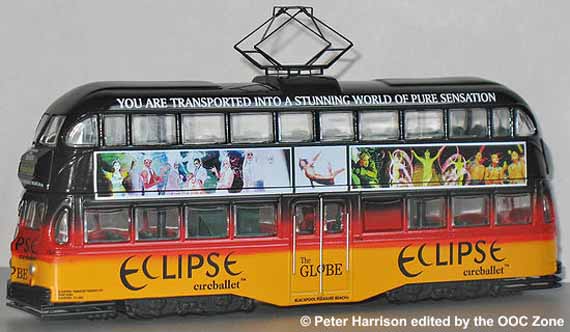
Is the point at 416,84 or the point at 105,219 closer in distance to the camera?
the point at 105,219

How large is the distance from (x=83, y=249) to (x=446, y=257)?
3.96 m

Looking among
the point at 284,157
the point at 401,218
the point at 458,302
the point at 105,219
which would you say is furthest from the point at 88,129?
the point at 458,302

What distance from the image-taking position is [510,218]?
16.9m

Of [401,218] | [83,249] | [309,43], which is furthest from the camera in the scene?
[309,43]

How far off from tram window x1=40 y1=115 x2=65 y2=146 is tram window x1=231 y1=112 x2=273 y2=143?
5.85 ft

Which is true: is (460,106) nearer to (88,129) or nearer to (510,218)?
(510,218)

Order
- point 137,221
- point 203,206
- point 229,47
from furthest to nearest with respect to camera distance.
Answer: point 229,47
point 203,206
point 137,221

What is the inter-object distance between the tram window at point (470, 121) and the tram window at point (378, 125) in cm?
70

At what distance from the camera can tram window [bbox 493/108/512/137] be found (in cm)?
1680

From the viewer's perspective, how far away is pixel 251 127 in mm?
16031

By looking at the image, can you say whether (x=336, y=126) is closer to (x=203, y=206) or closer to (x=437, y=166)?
(x=437, y=166)

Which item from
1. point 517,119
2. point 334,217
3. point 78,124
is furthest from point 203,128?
point 517,119

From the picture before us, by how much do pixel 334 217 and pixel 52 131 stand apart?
10.1ft

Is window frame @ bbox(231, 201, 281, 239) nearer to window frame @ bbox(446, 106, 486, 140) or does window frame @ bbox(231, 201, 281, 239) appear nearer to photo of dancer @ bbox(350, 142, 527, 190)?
photo of dancer @ bbox(350, 142, 527, 190)
